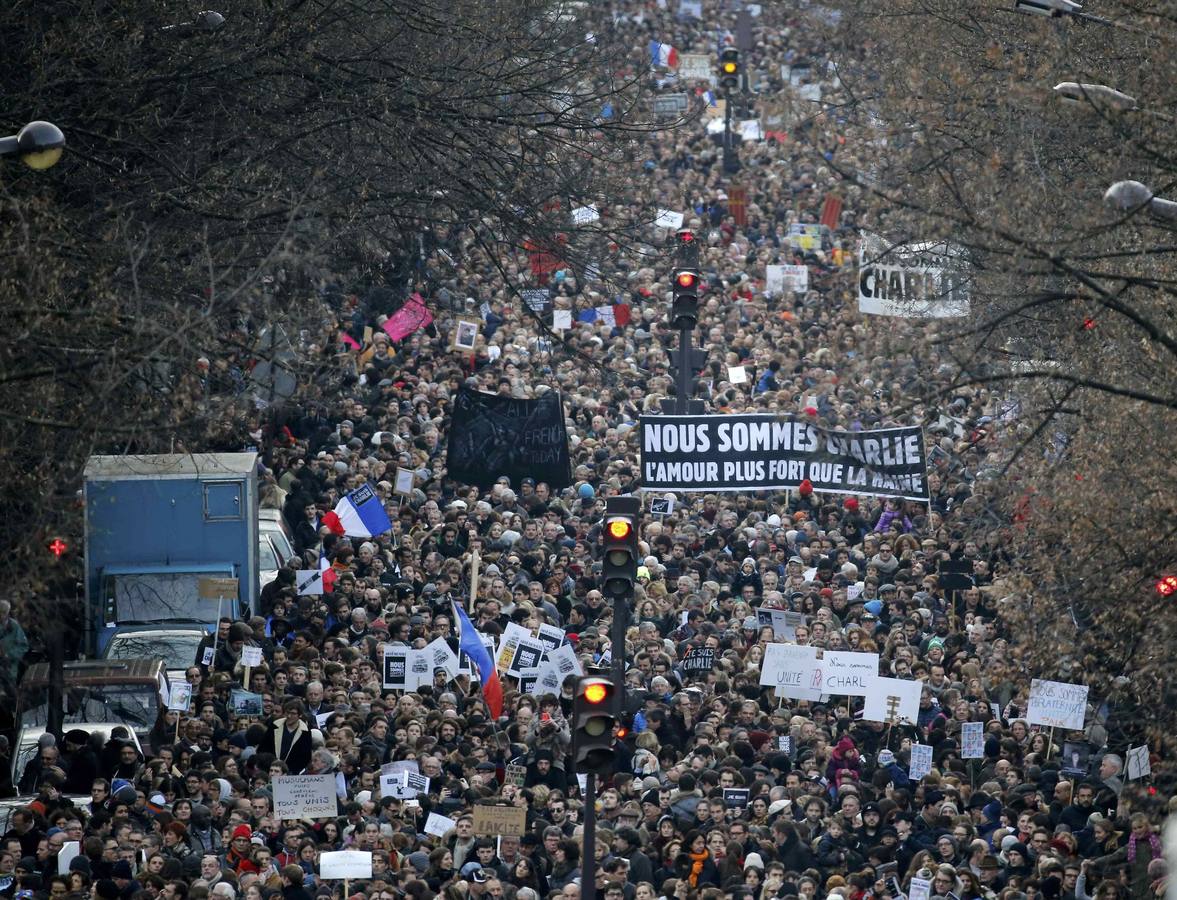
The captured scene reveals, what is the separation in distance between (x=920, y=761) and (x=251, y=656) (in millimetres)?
6120

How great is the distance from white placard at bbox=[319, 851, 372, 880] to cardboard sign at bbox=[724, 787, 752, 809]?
3.12 metres

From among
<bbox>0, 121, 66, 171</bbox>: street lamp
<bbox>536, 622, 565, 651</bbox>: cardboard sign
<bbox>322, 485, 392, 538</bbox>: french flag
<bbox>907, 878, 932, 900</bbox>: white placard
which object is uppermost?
<bbox>0, 121, 66, 171</bbox>: street lamp

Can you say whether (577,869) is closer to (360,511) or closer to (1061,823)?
(1061,823)

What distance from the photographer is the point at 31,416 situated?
47.1 ft

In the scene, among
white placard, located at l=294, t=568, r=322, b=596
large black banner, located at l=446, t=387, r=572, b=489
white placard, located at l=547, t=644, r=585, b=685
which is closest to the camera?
white placard, located at l=547, t=644, r=585, b=685

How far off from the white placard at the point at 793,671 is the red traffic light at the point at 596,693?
554 cm

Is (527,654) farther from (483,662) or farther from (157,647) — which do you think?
(157,647)

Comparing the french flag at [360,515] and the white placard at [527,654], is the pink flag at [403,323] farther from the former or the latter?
the white placard at [527,654]

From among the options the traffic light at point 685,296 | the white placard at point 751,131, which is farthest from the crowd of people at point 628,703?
the white placard at point 751,131

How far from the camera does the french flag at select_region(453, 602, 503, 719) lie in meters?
20.0

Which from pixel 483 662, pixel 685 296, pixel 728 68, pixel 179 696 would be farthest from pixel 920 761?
pixel 728 68

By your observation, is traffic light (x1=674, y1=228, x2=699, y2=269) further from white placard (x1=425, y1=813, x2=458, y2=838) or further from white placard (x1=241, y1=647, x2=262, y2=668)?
white placard (x1=425, y1=813, x2=458, y2=838)

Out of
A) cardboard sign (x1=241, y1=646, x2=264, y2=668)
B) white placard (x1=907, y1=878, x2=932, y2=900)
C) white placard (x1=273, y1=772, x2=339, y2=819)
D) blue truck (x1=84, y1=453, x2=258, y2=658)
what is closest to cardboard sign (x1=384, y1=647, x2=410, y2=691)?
cardboard sign (x1=241, y1=646, x2=264, y2=668)

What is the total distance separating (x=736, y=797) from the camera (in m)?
17.5
